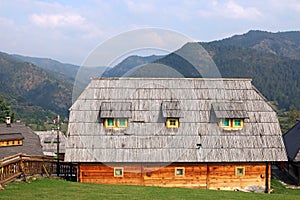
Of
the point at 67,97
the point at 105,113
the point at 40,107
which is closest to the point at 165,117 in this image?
the point at 105,113

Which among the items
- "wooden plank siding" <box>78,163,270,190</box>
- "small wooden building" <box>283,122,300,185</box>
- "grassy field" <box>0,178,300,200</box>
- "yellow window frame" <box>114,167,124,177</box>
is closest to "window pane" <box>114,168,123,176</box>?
"yellow window frame" <box>114,167,124,177</box>

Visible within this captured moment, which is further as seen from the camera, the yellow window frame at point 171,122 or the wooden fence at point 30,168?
the yellow window frame at point 171,122

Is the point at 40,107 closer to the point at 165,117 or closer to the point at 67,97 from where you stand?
the point at 67,97

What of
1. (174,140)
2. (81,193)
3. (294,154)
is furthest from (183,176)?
(294,154)

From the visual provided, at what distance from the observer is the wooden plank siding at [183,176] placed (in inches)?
817

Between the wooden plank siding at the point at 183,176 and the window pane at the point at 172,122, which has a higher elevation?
the window pane at the point at 172,122

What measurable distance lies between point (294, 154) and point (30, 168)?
56.6 feet

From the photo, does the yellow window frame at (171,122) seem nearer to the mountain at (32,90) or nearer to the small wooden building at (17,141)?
the small wooden building at (17,141)

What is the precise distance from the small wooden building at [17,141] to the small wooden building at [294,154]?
81.8 feet

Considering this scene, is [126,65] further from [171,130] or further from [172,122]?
[171,130]

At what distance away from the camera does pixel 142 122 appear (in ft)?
71.5

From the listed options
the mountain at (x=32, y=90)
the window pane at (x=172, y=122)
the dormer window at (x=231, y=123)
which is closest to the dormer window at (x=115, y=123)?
the window pane at (x=172, y=122)

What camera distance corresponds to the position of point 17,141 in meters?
41.3

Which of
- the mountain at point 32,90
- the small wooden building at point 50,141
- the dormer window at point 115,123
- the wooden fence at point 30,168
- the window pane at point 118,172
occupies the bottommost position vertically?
the small wooden building at point 50,141
